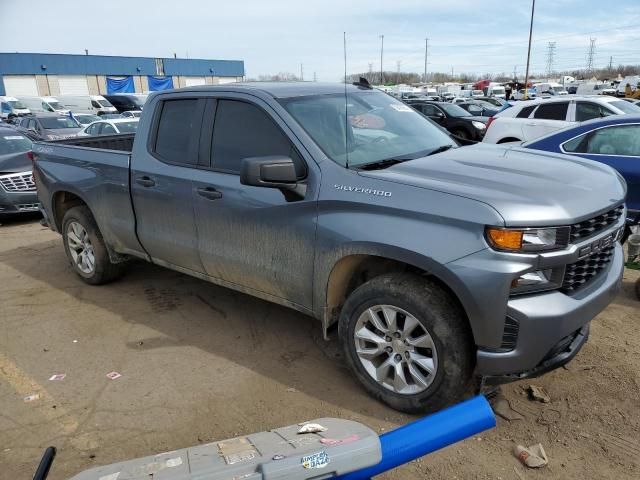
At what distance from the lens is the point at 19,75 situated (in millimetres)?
48094

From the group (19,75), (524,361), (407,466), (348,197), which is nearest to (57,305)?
(348,197)

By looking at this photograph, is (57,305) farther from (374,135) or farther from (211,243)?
(374,135)

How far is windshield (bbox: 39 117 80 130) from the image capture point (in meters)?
17.5

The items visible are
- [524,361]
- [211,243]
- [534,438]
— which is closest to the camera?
[524,361]

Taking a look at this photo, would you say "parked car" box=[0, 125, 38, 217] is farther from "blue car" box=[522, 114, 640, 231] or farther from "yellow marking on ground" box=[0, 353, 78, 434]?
"blue car" box=[522, 114, 640, 231]

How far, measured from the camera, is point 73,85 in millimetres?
51812

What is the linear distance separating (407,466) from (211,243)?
208 cm

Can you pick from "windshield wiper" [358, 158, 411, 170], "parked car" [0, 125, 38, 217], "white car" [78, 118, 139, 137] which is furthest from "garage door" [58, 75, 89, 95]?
"windshield wiper" [358, 158, 411, 170]

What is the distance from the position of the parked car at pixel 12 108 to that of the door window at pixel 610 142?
32.9m

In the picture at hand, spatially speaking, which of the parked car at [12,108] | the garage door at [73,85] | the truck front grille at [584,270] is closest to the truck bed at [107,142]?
the truck front grille at [584,270]

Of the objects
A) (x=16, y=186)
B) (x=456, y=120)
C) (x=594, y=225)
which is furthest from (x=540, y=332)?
(x=456, y=120)

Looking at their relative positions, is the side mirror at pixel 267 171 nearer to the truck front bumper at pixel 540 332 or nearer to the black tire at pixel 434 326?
the black tire at pixel 434 326

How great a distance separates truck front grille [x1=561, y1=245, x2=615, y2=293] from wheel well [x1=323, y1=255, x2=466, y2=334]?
2.42 ft

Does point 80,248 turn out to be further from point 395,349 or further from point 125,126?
point 125,126
